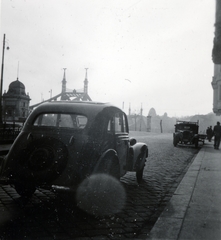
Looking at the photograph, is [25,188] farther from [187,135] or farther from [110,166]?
[187,135]

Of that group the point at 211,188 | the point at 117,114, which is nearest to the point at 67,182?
the point at 117,114

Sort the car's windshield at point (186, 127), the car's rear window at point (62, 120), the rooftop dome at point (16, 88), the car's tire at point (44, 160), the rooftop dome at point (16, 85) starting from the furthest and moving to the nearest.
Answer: the rooftop dome at point (16, 85) < the rooftop dome at point (16, 88) < the car's windshield at point (186, 127) < the car's rear window at point (62, 120) < the car's tire at point (44, 160)

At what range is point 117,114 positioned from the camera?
461cm

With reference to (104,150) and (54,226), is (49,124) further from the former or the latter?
(54,226)

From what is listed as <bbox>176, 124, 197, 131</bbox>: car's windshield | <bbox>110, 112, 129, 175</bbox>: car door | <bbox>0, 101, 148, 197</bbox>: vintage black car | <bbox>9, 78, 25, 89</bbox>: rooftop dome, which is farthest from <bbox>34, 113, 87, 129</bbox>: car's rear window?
<bbox>9, 78, 25, 89</bbox>: rooftop dome

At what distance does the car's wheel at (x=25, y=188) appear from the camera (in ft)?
11.6

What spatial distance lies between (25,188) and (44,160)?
1.84 ft

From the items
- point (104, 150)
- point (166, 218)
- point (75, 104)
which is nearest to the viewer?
point (166, 218)

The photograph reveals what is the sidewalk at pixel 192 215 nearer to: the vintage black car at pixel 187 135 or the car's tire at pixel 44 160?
the car's tire at pixel 44 160

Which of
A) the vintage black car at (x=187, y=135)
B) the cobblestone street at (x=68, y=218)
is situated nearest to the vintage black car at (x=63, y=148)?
the cobblestone street at (x=68, y=218)

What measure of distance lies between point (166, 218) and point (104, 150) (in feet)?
3.95

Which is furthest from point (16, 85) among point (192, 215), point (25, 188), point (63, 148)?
point (192, 215)

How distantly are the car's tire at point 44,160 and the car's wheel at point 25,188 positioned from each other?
110mm

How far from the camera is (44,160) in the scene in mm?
3459
